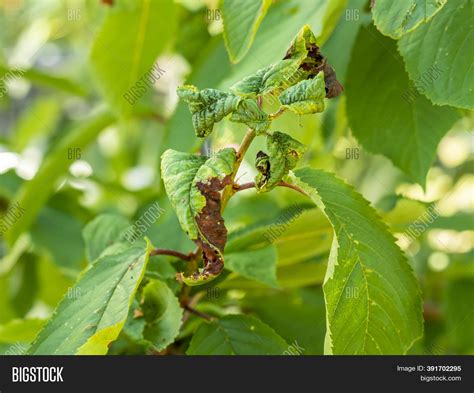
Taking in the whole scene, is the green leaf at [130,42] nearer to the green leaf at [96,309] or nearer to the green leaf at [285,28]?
the green leaf at [285,28]

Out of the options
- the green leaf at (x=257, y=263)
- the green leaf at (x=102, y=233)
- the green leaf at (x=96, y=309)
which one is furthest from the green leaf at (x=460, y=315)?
the green leaf at (x=96, y=309)

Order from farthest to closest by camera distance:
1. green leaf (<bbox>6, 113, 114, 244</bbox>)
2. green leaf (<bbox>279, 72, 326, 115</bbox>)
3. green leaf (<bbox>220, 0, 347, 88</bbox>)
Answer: green leaf (<bbox>6, 113, 114, 244</bbox>) → green leaf (<bbox>220, 0, 347, 88</bbox>) → green leaf (<bbox>279, 72, 326, 115</bbox>)

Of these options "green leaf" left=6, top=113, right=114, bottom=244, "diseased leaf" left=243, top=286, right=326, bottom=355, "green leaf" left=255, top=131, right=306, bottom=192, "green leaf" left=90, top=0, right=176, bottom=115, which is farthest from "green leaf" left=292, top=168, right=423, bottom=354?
"green leaf" left=6, top=113, right=114, bottom=244

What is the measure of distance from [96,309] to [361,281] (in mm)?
305

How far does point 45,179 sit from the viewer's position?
151 cm

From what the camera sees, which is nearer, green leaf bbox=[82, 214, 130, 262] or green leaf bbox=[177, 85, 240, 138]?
green leaf bbox=[177, 85, 240, 138]

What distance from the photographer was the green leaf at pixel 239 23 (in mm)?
910

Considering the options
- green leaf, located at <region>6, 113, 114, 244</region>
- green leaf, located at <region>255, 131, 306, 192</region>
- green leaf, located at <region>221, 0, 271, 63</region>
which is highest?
green leaf, located at <region>6, 113, 114, 244</region>

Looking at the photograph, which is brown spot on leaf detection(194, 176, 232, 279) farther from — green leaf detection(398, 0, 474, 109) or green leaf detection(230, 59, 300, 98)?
green leaf detection(398, 0, 474, 109)

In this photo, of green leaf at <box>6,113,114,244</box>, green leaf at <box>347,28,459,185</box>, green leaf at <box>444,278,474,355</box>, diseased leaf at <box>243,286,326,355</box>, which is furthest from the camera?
green leaf at <box>444,278,474,355</box>

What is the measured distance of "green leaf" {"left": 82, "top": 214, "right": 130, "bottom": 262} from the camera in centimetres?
110

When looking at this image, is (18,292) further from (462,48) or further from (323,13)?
(462,48)

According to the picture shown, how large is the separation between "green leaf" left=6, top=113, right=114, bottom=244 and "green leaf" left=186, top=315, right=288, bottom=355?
2.10 ft

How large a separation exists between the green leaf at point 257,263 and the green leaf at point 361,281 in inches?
8.1
